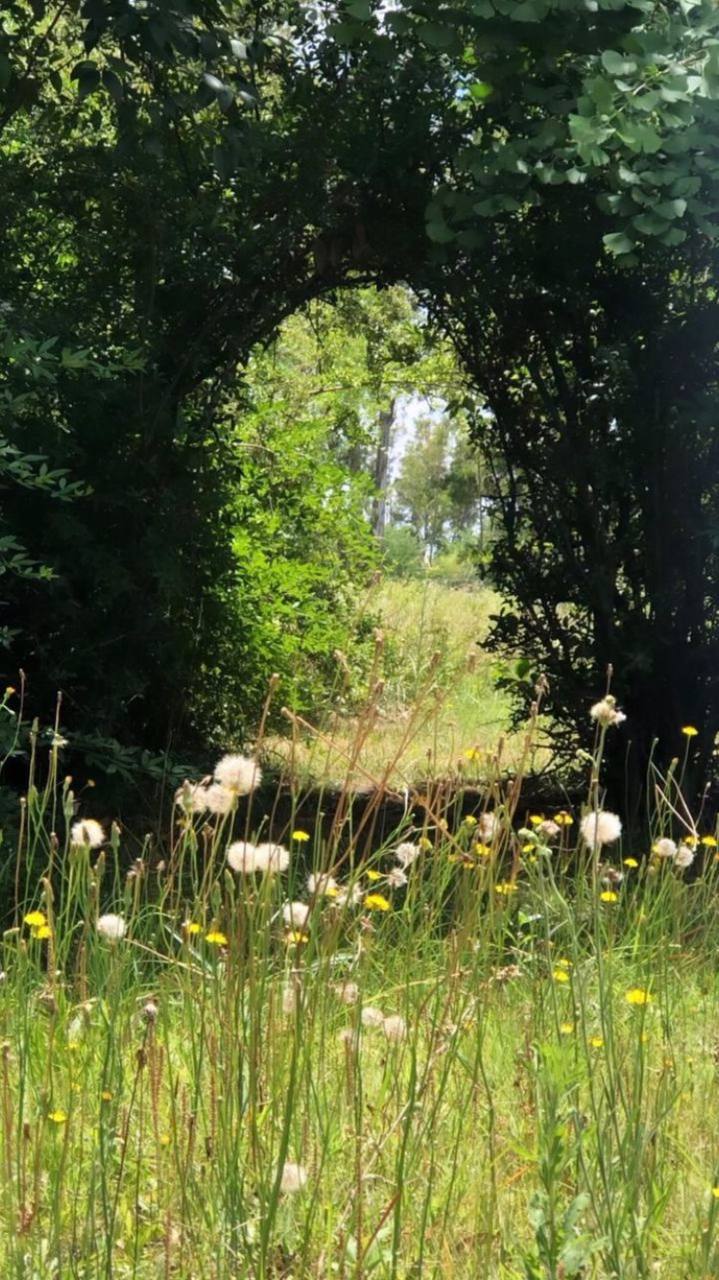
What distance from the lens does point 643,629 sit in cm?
547

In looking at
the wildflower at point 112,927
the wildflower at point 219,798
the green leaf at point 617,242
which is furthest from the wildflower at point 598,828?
the green leaf at point 617,242

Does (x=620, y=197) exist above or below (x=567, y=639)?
above

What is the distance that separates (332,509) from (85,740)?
15.1 ft

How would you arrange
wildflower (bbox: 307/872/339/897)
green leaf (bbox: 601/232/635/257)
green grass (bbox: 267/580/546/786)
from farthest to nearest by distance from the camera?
green grass (bbox: 267/580/546/786), green leaf (bbox: 601/232/635/257), wildflower (bbox: 307/872/339/897)

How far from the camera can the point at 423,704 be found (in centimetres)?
468

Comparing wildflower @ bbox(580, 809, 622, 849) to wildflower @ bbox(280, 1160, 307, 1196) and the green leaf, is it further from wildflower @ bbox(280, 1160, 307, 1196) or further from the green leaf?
the green leaf

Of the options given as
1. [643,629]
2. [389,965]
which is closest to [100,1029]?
[389,965]

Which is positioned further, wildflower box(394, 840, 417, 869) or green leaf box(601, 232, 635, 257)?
green leaf box(601, 232, 635, 257)

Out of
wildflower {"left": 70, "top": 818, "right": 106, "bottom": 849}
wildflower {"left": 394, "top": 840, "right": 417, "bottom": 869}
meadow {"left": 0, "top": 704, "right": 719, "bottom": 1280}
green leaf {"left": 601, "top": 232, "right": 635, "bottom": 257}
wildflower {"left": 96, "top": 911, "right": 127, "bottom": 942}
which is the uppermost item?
green leaf {"left": 601, "top": 232, "right": 635, "bottom": 257}

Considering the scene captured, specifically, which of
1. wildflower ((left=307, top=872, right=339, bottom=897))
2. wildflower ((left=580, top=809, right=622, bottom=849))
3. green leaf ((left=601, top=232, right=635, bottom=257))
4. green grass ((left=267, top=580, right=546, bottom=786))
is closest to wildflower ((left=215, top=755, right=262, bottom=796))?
wildflower ((left=307, top=872, right=339, bottom=897))

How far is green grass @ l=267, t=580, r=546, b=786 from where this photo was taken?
6793 millimetres

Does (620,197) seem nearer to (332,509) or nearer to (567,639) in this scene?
(567,639)

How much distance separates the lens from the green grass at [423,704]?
6793 mm

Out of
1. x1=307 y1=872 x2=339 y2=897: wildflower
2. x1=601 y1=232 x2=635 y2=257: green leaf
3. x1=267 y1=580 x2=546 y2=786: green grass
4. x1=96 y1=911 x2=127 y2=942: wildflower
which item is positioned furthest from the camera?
x1=267 y1=580 x2=546 y2=786: green grass
